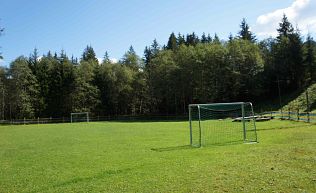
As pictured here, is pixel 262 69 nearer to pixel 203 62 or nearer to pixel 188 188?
pixel 203 62

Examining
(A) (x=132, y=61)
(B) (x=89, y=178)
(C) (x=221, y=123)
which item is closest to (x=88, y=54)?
(A) (x=132, y=61)

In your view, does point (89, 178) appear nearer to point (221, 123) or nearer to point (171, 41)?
point (221, 123)

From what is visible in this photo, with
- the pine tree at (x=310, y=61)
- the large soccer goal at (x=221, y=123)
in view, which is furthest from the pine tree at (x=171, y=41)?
the large soccer goal at (x=221, y=123)

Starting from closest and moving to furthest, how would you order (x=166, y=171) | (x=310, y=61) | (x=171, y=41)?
1. (x=166, y=171)
2. (x=310, y=61)
3. (x=171, y=41)

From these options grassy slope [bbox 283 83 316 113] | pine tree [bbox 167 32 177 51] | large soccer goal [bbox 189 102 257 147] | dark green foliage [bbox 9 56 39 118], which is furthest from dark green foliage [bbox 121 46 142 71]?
large soccer goal [bbox 189 102 257 147]

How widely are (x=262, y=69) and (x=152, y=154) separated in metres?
53.1

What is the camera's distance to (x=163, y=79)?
67.6m

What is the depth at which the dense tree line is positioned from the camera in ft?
207

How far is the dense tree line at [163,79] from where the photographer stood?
207ft

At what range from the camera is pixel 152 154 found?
592 inches

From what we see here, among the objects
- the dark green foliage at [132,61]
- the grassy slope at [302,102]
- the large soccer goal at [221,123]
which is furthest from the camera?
the dark green foliage at [132,61]

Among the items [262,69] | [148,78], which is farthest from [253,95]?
[148,78]

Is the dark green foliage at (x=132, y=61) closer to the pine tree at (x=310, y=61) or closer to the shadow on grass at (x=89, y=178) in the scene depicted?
the pine tree at (x=310, y=61)

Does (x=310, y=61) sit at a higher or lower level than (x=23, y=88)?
higher
